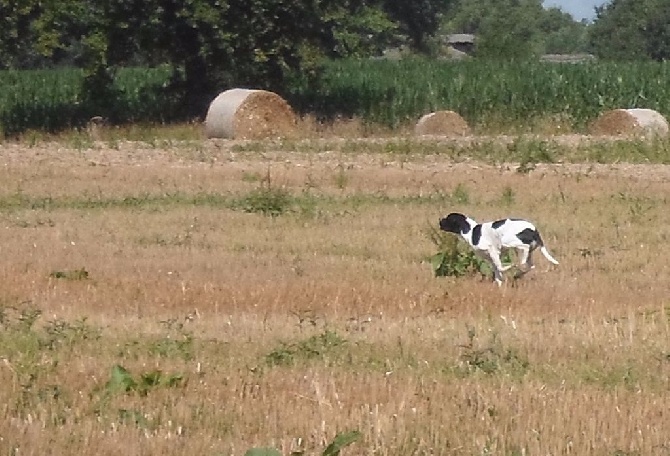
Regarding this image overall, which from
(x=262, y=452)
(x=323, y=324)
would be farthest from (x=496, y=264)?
(x=262, y=452)

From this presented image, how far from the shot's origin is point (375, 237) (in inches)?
632

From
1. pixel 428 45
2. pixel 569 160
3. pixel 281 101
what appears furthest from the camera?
pixel 428 45

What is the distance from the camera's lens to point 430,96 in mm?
41375

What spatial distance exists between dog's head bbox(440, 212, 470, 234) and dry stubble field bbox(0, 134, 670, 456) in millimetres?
467

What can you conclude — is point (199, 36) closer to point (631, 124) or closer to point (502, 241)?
point (631, 124)

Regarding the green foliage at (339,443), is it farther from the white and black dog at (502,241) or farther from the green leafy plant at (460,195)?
the green leafy plant at (460,195)

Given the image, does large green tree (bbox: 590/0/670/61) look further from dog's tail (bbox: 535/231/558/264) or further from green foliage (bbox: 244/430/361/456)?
green foliage (bbox: 244/430/361/456)

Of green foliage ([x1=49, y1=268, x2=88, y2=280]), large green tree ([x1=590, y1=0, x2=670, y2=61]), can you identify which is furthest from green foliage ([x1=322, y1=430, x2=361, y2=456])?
large green tree ([x1=590, y1=0, x2=670, y2=61])

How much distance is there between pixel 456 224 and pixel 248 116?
18.8m

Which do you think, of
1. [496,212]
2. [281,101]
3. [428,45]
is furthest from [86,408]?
[428,45]

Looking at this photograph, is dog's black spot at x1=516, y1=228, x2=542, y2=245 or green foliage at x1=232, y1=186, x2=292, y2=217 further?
green foliage at x1=232, y1=186, x2=292, y2=217

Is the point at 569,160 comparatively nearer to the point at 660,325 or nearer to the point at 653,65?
the point at 660,325

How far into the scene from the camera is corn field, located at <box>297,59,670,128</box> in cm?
3991

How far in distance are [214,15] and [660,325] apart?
84.0ft
